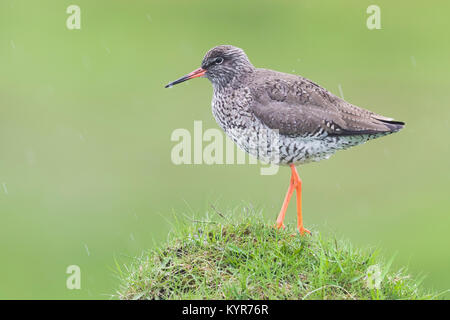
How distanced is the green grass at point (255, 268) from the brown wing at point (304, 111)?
1327 millimetres

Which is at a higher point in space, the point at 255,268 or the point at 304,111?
the point at 304,111

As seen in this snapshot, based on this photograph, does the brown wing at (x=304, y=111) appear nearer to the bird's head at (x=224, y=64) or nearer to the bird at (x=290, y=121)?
the bird at (x=290, y=121)

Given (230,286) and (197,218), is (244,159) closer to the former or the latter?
(197,218)

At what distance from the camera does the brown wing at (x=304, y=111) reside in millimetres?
7062

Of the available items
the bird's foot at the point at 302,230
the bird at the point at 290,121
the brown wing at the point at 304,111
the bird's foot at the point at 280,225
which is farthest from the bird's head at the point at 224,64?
the bird's foot at the point at 302,230

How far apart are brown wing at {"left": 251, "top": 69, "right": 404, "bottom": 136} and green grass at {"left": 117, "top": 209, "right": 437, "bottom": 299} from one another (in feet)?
4.35

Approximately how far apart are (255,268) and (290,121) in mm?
2134

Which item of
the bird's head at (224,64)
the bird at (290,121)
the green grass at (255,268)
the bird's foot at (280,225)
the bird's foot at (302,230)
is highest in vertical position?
the bird's head at (224,64)

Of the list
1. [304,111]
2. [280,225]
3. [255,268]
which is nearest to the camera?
[255,268]

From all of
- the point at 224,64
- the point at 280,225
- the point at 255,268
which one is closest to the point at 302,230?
the point at 280,225

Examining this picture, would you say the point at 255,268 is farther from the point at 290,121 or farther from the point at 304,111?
the point at 304,111

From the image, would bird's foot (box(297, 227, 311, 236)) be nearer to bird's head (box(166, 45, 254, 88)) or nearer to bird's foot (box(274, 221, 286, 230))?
bird's foot (box(274, 221, 286, 230))

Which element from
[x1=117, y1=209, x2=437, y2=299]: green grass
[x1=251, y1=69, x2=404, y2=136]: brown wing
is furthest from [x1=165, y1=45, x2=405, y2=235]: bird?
[x1=117, y1=209, x2=437, y2=299]: green grass

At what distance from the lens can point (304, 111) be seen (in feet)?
23.5
